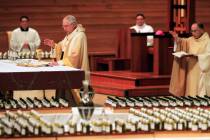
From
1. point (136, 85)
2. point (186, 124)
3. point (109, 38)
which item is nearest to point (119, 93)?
point (136, 85)

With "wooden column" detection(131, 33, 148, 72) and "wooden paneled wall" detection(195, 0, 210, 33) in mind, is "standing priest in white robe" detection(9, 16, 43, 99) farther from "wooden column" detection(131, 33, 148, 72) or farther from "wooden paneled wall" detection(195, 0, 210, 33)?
"wooden paneled wall" detection(195, 0, 210, 33)

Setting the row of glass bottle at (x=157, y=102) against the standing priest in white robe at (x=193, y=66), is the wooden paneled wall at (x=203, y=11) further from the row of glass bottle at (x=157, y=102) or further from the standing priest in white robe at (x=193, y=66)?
the row of glass bottle at (x=157, y=102)

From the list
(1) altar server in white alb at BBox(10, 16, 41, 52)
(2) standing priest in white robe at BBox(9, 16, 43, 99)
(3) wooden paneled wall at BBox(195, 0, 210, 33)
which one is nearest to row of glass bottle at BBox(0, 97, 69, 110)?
(2) standing priest in white robe at BBox(9, 16, 43, 99)

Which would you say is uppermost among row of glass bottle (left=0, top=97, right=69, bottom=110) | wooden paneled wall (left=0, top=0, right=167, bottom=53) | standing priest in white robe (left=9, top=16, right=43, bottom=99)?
wooden paneled wall (left=0, top=0, right=167, bottom=53)

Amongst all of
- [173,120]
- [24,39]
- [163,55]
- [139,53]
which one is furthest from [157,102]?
[24,39]

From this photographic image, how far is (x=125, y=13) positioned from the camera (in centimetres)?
1697

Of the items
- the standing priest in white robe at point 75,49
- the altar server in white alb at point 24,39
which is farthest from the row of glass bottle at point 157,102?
the altar server in white alb at point 24,39

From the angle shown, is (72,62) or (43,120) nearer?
(43,120)

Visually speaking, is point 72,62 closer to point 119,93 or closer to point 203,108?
point 119,93

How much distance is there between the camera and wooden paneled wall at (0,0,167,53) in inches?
645

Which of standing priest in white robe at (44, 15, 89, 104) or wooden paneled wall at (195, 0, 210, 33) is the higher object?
wooden paneled wall at (195, 0, 210, 33)

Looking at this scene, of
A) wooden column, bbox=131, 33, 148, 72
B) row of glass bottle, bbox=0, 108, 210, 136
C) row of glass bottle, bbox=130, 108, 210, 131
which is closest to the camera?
row of glass bottle, bbox=0, 108, 210, 136

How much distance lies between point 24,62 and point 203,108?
11.1 ft

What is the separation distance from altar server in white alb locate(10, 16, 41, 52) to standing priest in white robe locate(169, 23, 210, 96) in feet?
11.4
